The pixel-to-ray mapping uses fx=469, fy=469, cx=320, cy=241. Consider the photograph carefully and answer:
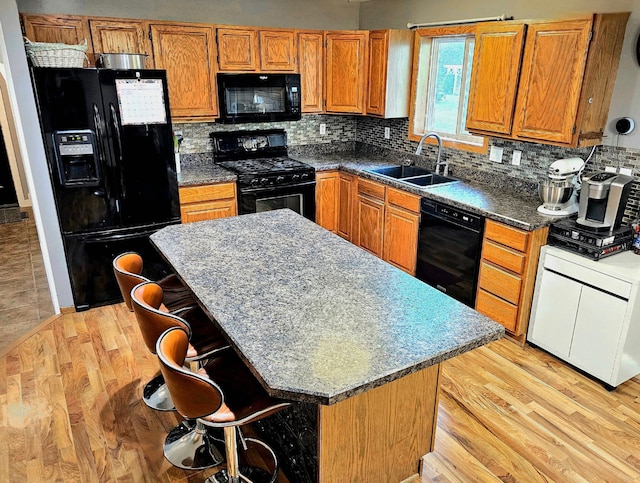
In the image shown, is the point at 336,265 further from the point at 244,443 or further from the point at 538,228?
the point at 538,228

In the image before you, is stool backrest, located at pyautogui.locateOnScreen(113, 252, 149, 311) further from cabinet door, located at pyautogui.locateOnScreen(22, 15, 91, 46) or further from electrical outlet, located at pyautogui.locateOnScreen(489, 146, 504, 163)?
electrical outlet, located at pyautogui.locateOnScreen(489, 146, 504, 163)

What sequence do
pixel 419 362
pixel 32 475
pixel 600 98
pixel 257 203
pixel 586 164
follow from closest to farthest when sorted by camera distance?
1. pixel 419 362
2. pixel 32 475
3. pixel 600 98
4. pixel 586 164
5. pixel 257 203

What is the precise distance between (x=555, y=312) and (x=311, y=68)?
10.00 ft

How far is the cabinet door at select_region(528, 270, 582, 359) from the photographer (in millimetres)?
2896

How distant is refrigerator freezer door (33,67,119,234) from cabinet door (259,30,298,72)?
1.53 meters

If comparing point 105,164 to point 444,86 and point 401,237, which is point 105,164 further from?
point 444,86

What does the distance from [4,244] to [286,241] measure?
418cm

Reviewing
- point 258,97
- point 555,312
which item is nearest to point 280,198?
point 258,97

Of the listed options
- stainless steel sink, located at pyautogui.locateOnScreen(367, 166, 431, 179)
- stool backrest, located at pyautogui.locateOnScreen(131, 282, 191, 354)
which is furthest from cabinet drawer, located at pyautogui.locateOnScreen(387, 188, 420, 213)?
stool backrest, located at pyautogui.locateOnScreen(131, 282, 191, 354)

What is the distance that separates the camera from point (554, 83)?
2.95 meters

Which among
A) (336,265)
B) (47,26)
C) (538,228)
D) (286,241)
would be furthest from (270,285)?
(47,26)

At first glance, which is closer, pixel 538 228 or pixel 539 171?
pixel 538 228

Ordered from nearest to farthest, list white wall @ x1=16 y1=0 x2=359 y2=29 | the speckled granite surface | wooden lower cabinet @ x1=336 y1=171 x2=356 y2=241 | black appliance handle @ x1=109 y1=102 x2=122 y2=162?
the speckled granite surface → black appliance handle @ x1=109 y1=102 x2=122 y2=162 → white wall @ x1=16 y1=0 x2=359 y2=29 → wooden lower cabinet @ x1=336 y1=171 x2=356 y2=241

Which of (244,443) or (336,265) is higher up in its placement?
(336,265)
